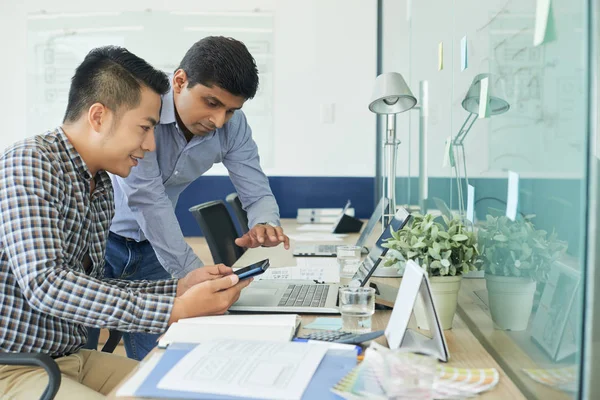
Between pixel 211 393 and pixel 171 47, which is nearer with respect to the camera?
pixel 211 393

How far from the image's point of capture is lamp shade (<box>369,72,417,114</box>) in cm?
208

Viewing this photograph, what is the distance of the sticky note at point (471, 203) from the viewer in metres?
1.49

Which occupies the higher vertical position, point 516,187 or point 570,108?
point 570,108

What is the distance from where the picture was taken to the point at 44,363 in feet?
3.81

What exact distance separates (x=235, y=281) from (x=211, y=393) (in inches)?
18.0

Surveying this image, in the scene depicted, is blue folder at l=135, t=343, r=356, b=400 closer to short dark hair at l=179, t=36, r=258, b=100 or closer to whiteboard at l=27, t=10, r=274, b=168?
short dark hair at l=179, t=36, r=258, b=100

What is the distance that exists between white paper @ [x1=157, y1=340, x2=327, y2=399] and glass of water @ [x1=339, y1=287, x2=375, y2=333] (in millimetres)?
182

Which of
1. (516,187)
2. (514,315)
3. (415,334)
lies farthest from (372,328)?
(516,187)

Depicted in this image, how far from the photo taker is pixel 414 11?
104 inches

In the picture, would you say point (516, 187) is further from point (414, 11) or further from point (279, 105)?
point (279, 105)

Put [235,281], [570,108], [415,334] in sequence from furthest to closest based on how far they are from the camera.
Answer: [235,281], [415,334], [570,108]

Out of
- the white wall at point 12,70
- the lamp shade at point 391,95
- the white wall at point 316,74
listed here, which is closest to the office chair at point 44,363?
the lamp shade at point 391,95

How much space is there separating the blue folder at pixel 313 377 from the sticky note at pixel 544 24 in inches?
22.4

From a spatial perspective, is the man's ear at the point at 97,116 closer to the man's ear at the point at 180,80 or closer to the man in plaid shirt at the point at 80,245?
the man in plaid shirt at the point at 80,245
